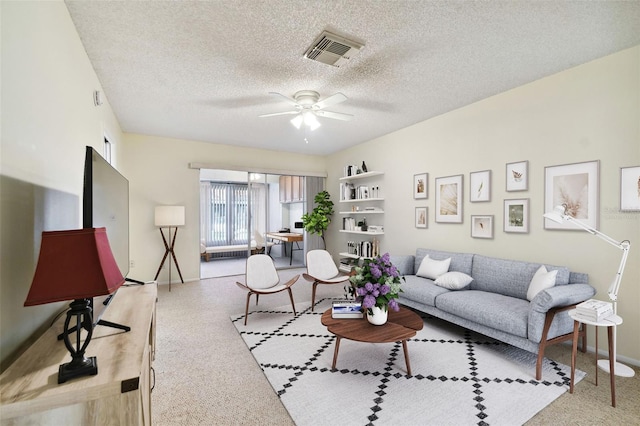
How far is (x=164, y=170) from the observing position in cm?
549

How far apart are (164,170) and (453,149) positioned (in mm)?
5029

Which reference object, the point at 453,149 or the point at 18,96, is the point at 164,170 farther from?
the point at 453,149

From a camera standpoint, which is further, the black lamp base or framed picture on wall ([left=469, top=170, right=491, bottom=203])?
framed picture on wall ([left=469, top=170, right=491, bottom=203])

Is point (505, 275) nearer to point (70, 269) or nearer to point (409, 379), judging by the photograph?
point (409, 379)

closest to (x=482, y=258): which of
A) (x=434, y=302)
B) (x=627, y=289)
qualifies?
(x=434, y=302)

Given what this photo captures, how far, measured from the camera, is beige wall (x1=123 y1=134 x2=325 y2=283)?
527 centimetres

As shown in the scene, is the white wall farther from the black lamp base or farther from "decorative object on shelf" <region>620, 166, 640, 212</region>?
"decorative object on shelf" <region>620, 166, 640, 212</region>

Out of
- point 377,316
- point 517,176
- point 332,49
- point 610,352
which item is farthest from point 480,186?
point 332,49

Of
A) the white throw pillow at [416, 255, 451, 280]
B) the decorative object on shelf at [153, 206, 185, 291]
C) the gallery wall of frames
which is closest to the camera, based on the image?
the gallery wall of frames

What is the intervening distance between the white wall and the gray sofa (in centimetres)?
320

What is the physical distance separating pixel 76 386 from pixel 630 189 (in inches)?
157

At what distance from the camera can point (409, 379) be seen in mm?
2301

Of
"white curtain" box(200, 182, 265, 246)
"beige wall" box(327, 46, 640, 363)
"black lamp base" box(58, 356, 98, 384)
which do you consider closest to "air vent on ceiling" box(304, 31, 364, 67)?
"beige wall" box(327, 46, 640, 363)

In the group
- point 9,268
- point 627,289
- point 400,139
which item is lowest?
point 627,289
